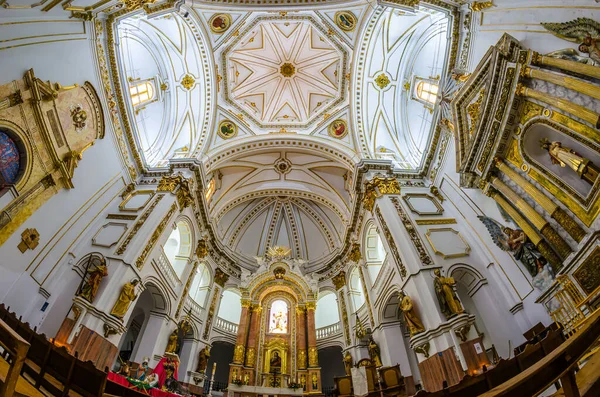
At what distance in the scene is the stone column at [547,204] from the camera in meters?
7.25

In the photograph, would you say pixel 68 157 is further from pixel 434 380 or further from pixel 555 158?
pixel 555 158

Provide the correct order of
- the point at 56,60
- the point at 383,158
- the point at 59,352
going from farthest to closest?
the point at 383,158, the point at 56,60, the point at 59,352

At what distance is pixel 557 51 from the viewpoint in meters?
7.69

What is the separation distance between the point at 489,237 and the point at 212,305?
45.8ft

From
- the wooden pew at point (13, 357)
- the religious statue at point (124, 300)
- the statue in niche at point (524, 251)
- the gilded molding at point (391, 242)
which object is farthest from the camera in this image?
the gilded molding at point (391, 242)

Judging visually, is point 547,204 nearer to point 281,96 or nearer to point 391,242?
point 391,242

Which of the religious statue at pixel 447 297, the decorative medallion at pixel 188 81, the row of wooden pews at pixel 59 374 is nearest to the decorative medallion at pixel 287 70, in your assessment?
the decorative medallion at pixel 188 81

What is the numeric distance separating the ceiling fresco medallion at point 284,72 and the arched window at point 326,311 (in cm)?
1188

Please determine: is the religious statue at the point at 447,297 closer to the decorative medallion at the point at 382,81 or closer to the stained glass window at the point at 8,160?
the decorative medallion at the point at 382,81

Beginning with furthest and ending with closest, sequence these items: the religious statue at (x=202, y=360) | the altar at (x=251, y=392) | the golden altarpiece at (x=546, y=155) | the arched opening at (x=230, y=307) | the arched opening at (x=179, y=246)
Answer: the arched opening at (x=230, y=307) < the arched opening at (x=179, y=246) < the religious statue at (x=202, y=360) < the altar at (x=251, y=392) < the golden altarpiece at (x=546, y=155)

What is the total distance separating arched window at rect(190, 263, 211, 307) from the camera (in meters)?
17.1

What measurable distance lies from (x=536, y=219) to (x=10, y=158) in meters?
14.7

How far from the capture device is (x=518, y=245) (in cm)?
892

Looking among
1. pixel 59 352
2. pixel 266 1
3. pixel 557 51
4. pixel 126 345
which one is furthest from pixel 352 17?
pixel 126 345
